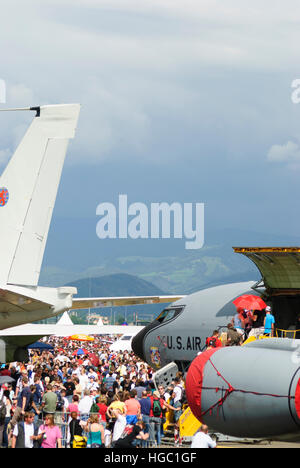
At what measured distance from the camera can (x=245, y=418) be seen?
1455 centimetres

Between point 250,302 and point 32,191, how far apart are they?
6149mm

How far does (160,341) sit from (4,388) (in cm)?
473

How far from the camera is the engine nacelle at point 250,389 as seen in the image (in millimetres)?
14031

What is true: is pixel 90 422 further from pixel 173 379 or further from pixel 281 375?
pixel 173 379

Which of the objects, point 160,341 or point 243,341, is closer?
point 243,341

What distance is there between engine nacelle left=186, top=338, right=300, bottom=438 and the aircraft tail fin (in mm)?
5727

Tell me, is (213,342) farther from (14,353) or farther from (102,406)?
(14,353)

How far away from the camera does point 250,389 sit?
14.4 m

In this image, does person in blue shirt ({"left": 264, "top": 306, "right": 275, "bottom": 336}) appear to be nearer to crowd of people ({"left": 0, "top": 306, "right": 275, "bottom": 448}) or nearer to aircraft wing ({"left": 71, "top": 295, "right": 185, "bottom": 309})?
crowd of people ({"left": 0, "top": 306, "right": 275, "bottom": 448})

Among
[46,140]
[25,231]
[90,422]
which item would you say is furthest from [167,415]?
[46,140]
